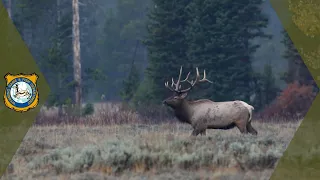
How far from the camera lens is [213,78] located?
29.3 meters

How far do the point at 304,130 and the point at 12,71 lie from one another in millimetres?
13932

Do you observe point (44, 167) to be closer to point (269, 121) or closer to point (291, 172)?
point (291, 172)

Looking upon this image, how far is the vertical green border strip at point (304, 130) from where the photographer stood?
13789mm

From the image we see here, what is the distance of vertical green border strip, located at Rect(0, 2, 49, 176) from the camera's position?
2212 cm

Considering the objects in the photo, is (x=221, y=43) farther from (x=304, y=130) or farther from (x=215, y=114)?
(x=215, y=114)

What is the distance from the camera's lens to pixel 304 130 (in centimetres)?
2125

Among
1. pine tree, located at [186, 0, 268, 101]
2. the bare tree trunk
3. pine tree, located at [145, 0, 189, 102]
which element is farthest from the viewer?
the bare tree trunk

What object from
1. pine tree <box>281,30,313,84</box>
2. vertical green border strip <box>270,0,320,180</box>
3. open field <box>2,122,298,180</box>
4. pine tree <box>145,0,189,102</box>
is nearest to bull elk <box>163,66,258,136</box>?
open field <box>2,122,298,180</box>

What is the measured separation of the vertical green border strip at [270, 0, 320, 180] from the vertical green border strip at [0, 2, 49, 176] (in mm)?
7568

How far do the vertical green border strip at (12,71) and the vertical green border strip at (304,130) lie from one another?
7.57m

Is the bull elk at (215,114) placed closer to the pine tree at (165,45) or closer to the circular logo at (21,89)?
the circular logo at (21,89)

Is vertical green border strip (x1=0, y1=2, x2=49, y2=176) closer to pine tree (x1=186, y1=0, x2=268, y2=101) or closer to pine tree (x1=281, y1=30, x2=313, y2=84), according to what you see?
pine tree (x1=186, y1=0, x2=268, y2=101)

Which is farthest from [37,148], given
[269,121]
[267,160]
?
[269,121]

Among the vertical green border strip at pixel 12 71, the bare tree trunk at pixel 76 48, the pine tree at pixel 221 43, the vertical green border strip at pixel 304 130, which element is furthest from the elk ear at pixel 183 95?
the bare tree trunk at pixel 76 48
